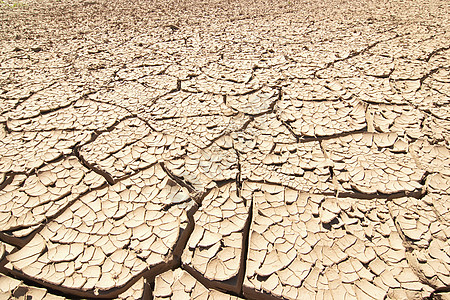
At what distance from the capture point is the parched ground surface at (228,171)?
0.96 meters

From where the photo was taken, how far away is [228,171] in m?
1.36

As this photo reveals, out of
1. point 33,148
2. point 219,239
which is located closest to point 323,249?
point 219,239

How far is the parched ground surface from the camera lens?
96 centimetres

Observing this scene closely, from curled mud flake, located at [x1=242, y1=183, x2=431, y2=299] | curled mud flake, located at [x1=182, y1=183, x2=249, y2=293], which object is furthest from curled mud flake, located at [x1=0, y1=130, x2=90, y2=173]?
curled mud flake, located at [x1=242, y1=183, x2=431, y2=299]

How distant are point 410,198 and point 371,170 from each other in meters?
0.20

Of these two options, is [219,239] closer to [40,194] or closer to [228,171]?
[228,171]

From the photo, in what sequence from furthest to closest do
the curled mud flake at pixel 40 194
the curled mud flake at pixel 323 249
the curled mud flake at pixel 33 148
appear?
the curled mud flake at pixel 33 148 < the curled mud flake at pixel 40 194 < the curled mud flake at pixel 323 249

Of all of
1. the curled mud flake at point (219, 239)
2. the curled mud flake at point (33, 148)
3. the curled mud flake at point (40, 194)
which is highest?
the curled mud flake at point (33, 148)

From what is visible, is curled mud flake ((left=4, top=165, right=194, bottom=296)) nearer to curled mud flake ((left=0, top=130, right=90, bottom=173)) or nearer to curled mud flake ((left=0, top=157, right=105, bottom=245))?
curled mud flake ((left=0, top=157, right=105, bottom=245))

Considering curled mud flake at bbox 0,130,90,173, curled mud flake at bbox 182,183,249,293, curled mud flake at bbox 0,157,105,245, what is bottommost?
curled mud flake at bbox 182,183,249,293

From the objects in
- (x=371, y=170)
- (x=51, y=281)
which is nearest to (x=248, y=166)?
(x=371, y=170)

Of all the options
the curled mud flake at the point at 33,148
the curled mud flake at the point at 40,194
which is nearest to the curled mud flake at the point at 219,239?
the curled mud flake at the point at 40,194

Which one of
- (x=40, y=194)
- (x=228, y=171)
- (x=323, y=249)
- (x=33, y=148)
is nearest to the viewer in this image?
(x=323, y=249)

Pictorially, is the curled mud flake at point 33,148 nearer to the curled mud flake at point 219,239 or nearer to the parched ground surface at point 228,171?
the parched ground surface at point 228,171
